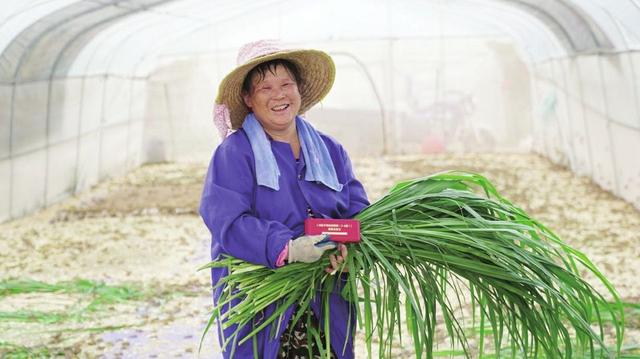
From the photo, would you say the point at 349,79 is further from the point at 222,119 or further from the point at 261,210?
the point at 261,210

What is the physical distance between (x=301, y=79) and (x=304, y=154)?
1.00 ft

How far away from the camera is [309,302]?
6.51 ft

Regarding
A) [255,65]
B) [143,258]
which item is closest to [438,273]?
[255,65]

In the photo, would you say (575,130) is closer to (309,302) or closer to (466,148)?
(466,148)

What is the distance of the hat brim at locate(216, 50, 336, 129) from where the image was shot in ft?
6.61

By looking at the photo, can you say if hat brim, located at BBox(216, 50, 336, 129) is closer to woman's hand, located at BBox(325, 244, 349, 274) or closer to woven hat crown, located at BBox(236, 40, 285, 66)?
woven hat crown, located at BBox(236, 40, 285, 66)

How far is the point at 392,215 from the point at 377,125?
988 centimetres

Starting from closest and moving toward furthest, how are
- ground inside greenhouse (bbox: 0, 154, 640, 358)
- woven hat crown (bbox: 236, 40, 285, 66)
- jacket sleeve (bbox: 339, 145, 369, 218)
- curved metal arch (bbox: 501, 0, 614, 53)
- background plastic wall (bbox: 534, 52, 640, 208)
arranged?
woven hat crown (bbox: 236, 40, 285, 66) → jacket sleeve (bbox: 339, 145, 369, 218) → ground inside greenhouse (bbox: 0, 154, 640, 358) → background plastic wall (bbox: 534, 52, 640, 208) → curved metal arch (bbox: 501, 0, 614, 53)

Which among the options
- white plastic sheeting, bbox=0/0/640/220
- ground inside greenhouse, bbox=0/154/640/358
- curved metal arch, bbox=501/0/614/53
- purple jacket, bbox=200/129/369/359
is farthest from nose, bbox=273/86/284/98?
curved metal arch, bbox=501/0/614/53

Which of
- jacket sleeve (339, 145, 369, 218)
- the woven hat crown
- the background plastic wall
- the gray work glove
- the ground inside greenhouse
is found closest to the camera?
the gray work glove

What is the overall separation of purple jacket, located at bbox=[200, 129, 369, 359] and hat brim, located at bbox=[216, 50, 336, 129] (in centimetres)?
10

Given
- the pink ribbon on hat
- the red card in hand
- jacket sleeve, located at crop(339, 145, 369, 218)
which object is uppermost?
the pink ribbon on hat

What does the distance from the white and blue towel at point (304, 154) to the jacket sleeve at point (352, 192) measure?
82 millimetres

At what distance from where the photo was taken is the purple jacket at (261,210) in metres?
1.89
